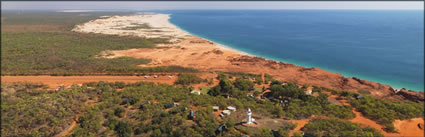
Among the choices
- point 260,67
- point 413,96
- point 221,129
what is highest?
point 260,67

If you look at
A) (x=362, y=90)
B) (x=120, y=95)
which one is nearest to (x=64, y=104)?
(x=120, y=95)

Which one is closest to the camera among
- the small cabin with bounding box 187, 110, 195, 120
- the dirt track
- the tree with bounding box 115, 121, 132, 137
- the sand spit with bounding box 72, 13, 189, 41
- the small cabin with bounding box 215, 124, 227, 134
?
the tree with bounding box 115, 121, 132, 137

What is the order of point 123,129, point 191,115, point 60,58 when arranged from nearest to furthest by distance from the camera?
point 123,129
point 191,115
point 60,58

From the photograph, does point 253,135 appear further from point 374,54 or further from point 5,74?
point 374,54

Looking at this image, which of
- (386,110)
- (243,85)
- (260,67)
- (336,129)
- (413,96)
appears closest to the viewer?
(336,129)

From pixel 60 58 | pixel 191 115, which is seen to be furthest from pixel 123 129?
pixel 60 58

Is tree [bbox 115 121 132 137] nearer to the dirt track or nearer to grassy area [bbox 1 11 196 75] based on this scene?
the dirt track

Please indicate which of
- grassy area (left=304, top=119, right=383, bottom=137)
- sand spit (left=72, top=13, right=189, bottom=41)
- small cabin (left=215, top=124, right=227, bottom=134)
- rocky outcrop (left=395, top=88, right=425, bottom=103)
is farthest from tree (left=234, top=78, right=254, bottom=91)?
sand spit (left=72, top=13, right=189, bottom=41)

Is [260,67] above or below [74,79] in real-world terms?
above

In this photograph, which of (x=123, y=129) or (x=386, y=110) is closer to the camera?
(x=123, y=129)

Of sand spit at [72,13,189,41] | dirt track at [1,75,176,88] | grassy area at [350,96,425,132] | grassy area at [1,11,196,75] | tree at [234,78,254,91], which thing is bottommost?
grassy area at [350,96,425,132]

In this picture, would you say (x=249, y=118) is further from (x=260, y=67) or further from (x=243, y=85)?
(x=260, y=67)
